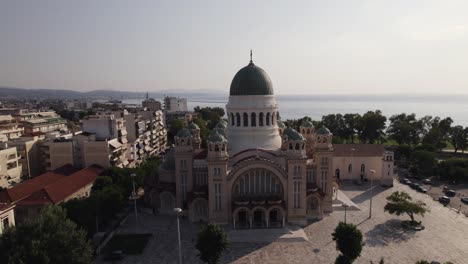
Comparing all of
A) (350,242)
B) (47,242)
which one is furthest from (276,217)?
(47,242)

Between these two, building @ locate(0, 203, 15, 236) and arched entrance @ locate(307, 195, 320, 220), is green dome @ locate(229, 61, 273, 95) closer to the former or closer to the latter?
arched entrance @ locate(307, 195, 320, 220)

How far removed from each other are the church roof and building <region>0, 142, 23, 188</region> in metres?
32.6

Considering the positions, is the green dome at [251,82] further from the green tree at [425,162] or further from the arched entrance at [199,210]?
the green tree at [425,162]

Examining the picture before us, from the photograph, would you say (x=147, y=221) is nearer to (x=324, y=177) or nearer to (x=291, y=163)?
(x=291, y=163)

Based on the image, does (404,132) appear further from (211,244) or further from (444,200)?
(211,244)

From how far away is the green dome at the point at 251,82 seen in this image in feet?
132

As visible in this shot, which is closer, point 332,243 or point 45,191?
point 332,243

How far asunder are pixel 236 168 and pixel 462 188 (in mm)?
34923

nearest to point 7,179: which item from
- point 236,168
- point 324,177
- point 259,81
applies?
point 236,168

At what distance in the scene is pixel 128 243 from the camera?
3216cm

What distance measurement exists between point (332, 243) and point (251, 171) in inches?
403

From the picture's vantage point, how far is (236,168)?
35.1 metres

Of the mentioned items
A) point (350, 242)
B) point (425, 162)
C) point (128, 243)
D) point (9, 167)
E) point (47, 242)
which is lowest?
point (128, 243)

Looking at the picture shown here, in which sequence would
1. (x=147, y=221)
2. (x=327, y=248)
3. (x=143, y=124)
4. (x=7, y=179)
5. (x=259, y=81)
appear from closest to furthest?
A: (x=327, y=248)
(x=147, y=221)
(x=259, y=81)
(x=7, y=179)
(x=143, y=124)
